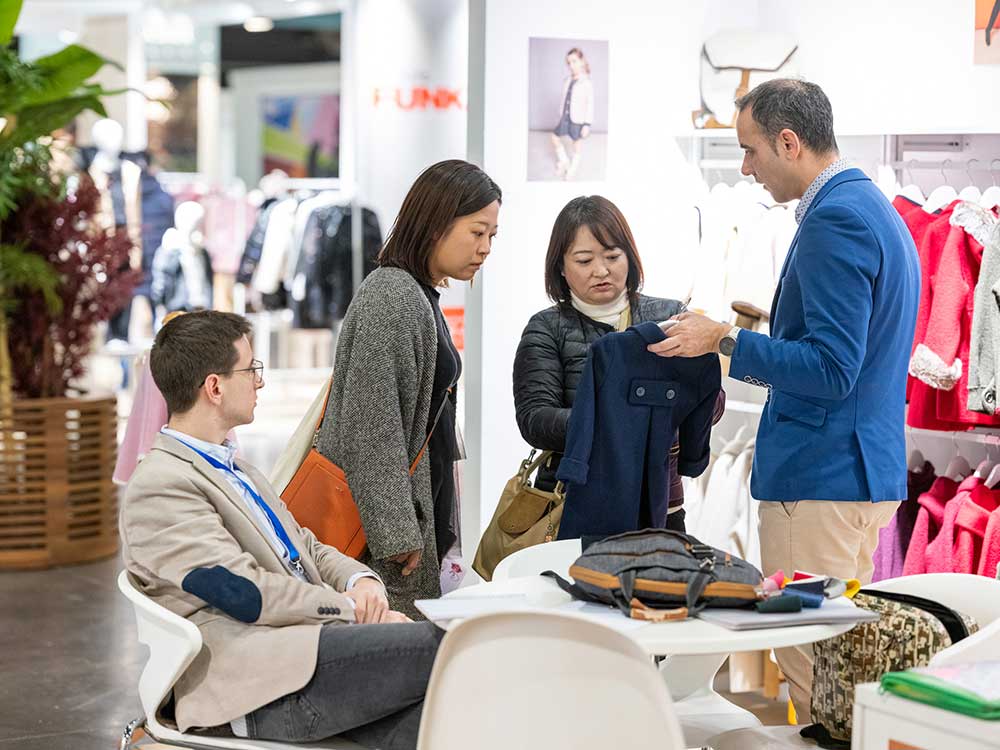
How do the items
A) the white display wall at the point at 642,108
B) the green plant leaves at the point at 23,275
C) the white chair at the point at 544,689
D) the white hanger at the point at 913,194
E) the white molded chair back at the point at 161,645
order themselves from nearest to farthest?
the white chair at the point at 544,689, the white molded chair back at the point at 161,645, the white hanger at the point at 913,194, the white display wall at the point at 642,108, the green plant leaves at the point at 23,275

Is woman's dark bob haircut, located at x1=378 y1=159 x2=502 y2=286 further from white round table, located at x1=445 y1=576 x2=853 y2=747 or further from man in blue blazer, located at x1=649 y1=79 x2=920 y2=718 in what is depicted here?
white round table, located at x1=445 y1=576 x2=853 y2=747

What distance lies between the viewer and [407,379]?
3.13 metres

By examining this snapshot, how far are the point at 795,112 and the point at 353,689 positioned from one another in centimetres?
149

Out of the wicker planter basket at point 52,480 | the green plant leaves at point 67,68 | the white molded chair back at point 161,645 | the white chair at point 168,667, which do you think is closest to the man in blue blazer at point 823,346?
the white chair at point 168,667

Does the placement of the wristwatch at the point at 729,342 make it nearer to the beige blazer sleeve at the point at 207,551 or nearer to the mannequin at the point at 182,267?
the beige blazer sleeve at the point at 207,551

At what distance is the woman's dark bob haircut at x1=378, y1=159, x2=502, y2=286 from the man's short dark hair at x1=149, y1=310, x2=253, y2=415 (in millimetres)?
557

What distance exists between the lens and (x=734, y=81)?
4.70m

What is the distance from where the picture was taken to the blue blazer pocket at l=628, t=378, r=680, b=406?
3.25 m

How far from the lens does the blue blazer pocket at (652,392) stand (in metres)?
3.25

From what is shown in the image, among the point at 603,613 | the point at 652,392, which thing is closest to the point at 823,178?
the point at 652,392

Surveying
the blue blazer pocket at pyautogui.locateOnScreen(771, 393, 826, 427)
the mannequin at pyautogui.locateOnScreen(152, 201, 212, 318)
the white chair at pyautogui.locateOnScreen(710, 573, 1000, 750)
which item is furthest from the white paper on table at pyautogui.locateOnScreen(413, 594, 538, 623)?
the mannequin at pyautogui.locateOnScreen(152, 201, 212, 318)

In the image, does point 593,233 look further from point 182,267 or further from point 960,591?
point 182,267

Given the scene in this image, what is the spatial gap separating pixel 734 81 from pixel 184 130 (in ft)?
52.0

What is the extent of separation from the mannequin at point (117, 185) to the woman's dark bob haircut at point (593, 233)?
818 centimetres
